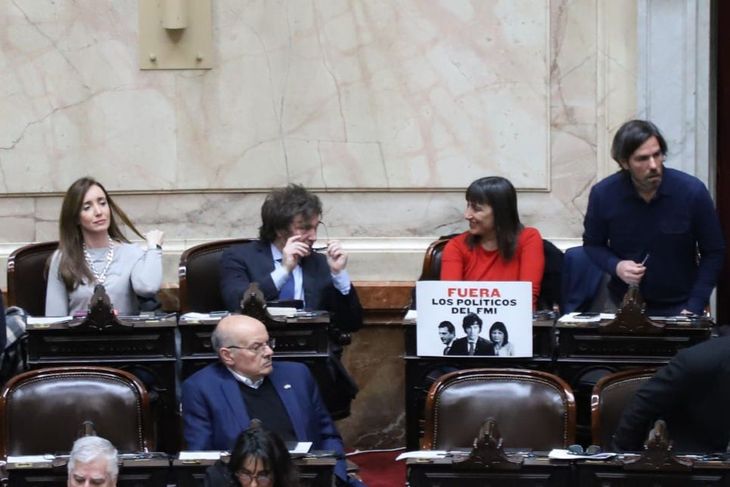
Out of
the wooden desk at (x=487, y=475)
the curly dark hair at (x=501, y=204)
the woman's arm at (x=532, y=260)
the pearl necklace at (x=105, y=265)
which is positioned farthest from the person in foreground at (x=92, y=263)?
the wooden desk at (x=487, y=475)

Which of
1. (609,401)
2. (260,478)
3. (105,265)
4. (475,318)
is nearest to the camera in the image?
(260,478)

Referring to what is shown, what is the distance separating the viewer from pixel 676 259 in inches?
306

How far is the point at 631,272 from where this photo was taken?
7605 millimetres

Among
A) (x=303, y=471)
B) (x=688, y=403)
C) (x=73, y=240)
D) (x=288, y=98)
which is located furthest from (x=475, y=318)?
(x=288, y=98)

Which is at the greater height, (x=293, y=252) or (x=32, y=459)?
(x=293, y=252)

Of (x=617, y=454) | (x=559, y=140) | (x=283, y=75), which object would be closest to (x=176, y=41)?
(x=283, y=75)

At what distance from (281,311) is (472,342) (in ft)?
2.79

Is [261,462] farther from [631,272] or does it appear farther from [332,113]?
[332,113]

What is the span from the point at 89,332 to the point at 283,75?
2.11m

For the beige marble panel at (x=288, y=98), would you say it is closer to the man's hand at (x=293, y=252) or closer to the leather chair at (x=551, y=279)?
the leather chair at (x=551, y=279)

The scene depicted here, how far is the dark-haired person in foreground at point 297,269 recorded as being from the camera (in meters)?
7.98

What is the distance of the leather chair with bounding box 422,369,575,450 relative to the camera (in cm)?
690

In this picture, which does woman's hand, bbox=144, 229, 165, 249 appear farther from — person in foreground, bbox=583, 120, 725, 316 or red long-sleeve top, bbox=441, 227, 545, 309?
person in foreground, bbox=583, 120, 725, 316

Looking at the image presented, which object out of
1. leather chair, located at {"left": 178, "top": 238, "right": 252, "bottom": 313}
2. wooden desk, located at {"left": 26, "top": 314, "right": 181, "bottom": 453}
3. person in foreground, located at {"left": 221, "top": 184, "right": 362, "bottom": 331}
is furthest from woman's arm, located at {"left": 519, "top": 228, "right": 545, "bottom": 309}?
wooden desk, located at {"left": 26, "top": 314, "right": 181, "bottom": 453}
